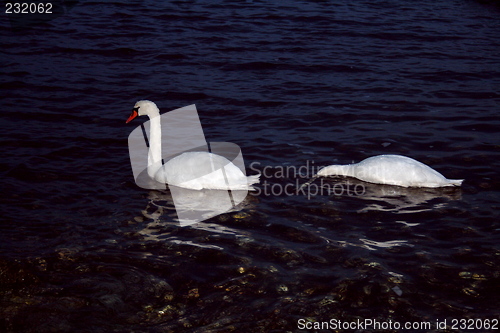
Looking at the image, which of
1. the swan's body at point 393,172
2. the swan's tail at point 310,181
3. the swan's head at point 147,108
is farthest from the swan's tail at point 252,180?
the swan's head at point 147,108

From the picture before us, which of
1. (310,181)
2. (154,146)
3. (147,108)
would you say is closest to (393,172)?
(310,181)

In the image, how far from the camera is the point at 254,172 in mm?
8570

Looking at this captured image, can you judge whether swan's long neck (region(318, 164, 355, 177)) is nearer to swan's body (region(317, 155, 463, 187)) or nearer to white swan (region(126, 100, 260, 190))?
swan's body (region(317, 155, 463, 187))

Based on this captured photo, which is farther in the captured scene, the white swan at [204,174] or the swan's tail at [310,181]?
the swan's tail at [310,181]

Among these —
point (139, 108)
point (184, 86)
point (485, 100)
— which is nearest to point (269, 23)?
point (184, 86)

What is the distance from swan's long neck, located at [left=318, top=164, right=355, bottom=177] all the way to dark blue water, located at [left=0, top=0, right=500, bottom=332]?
111mm

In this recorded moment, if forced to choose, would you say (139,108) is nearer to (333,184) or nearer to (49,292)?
(333,184)

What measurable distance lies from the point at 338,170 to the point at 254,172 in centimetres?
114

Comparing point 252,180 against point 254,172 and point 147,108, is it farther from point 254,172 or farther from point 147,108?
point 147,108

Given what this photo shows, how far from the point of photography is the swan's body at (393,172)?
801 cm

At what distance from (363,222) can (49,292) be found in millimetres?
3495

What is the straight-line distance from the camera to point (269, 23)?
53.9 ft

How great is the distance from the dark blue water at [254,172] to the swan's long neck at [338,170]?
11 centimetres

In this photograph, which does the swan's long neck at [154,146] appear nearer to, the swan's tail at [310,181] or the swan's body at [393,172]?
the swan's tail at [310,181]
